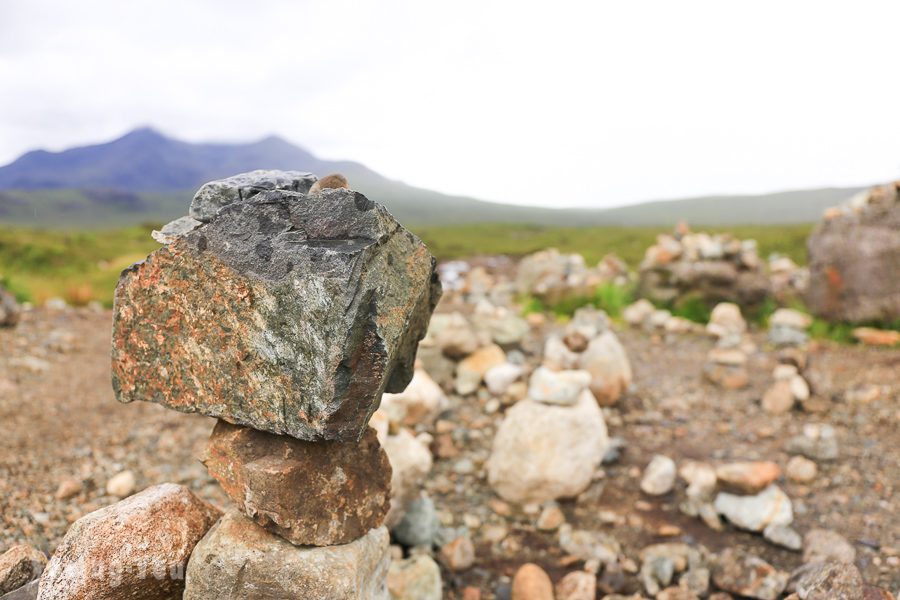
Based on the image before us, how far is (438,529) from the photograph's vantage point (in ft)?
19.9

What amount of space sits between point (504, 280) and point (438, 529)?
772 inches

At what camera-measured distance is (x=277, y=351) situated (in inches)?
129

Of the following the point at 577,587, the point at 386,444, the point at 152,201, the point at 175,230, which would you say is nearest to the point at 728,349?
the point at 577,587

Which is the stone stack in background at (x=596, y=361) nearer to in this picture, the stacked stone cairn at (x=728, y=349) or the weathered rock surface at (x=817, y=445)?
the stacked stone cairn at (x=728, y=349)

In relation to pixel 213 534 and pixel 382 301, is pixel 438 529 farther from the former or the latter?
pixel 382 301

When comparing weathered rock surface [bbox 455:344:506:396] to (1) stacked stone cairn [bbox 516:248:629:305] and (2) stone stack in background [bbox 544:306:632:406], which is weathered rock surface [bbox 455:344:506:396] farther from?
(1) stacked stone cairn [bbox 516:248:629:305]

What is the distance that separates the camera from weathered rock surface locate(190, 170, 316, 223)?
3768mm

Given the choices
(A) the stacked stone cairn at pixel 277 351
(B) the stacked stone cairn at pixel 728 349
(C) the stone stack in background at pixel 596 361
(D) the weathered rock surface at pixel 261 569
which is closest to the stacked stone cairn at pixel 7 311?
(A) the stacked stone cairn at pixel 277 351

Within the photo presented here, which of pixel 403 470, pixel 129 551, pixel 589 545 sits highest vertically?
pixel 129 551

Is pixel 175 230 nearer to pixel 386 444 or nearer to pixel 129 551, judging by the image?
pixel 129 551

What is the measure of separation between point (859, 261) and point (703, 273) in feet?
11.8

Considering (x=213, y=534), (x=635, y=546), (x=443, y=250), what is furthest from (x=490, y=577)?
(x=443, y=250)

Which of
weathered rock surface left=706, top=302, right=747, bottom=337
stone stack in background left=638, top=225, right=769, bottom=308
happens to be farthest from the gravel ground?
stone stack in background left=638, top=225, right=769, bottom=308

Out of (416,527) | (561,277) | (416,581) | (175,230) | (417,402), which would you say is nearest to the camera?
(175,230)
